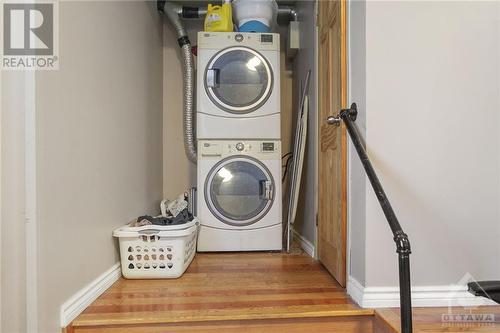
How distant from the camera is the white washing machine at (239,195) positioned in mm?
2387

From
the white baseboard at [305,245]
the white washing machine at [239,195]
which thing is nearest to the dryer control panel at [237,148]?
the white washing machine at [239,195]

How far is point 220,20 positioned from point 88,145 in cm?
156

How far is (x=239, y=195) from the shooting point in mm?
2424

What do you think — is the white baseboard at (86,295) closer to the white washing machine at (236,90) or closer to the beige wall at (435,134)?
the white washing machine at (236,90)

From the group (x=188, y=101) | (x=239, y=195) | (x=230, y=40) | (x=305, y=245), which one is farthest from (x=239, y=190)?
(x=230, y=40)

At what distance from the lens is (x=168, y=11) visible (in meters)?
2.84

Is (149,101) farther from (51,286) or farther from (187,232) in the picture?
(51,286)

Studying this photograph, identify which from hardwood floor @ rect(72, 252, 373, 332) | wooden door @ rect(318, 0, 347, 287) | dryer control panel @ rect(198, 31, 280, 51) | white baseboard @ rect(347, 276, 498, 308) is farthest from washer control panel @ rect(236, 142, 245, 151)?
white baseboard @ rect(347, 276, 498, 308)

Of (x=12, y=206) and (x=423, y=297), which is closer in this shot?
(x=12, y=206)

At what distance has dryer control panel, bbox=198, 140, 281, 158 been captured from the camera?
2.40 m

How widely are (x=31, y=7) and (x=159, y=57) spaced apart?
1.85 meters

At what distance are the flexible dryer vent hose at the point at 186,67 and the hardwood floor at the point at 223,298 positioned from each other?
122 cm

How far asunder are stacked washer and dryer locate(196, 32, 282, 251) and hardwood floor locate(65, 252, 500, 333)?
0.68 metres

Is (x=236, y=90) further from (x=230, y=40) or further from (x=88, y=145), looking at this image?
(x=88, y=145)
